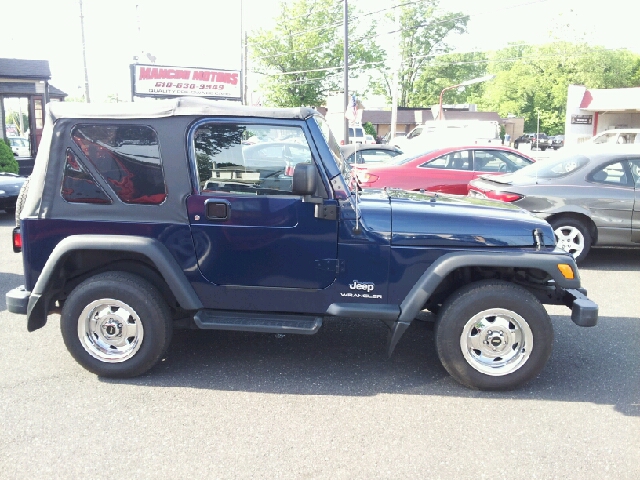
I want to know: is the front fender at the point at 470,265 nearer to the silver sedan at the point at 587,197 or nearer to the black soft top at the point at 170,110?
the black soft top at the point at 170,110

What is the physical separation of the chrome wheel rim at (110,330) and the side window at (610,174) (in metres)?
6.19

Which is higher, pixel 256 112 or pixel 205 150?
pixel 256 112

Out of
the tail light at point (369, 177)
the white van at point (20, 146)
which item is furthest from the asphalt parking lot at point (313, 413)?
the white van at point (20, 146)

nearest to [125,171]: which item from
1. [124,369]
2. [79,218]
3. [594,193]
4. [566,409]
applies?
[79,218]

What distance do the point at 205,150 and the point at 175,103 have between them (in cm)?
38

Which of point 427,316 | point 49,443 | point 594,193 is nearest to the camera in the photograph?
point 49,443

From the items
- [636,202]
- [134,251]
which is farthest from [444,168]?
[134,251]

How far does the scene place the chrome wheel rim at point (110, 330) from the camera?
14.1 ft

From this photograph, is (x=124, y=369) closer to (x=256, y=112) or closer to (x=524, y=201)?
(x=256, y=112)

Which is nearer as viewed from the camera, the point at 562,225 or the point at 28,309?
the point at 28,309

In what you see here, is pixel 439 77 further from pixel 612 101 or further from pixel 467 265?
pixel 467 265

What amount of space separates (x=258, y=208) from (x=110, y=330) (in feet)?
4.46

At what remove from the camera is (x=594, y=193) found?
7863mm

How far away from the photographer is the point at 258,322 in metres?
4.31
